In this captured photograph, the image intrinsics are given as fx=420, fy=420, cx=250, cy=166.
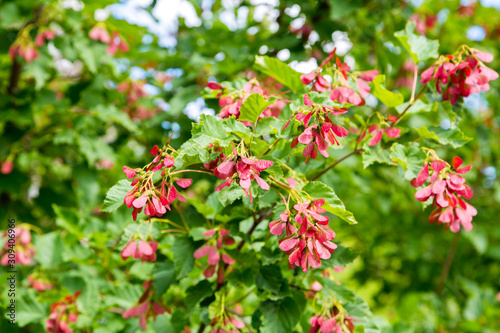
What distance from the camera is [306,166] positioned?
123 cm

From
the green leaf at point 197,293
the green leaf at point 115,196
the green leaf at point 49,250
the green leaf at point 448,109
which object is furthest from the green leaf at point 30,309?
the green leaf at point 448,109

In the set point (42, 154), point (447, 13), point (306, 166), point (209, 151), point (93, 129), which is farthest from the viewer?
point (447, 13)

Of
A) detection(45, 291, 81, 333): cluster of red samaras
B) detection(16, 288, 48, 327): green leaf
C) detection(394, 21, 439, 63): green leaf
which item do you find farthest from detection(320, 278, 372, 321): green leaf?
detection(16, 288, 48, 327): green leaf

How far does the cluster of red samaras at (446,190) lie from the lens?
95cm

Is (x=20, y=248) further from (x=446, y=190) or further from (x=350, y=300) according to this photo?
(x=446, y=190)

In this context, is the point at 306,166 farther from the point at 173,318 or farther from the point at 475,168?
the point at 475,168

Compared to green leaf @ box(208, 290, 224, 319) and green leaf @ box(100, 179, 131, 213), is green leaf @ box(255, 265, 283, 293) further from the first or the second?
green leaf @ box(100, 179, 131, 213)

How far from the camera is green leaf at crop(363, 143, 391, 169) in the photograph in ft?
3.46

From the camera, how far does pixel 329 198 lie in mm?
901

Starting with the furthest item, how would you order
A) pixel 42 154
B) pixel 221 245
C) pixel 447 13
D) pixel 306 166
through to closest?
pixel 447 13 < pixel 42 154 < pixel 306 166 < pixel 221 245

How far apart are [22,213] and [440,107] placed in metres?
2.22

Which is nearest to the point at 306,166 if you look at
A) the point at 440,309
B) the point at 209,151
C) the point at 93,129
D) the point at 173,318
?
the point at 209,151

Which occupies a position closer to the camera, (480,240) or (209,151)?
(209,151)

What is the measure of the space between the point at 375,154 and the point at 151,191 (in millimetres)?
582
